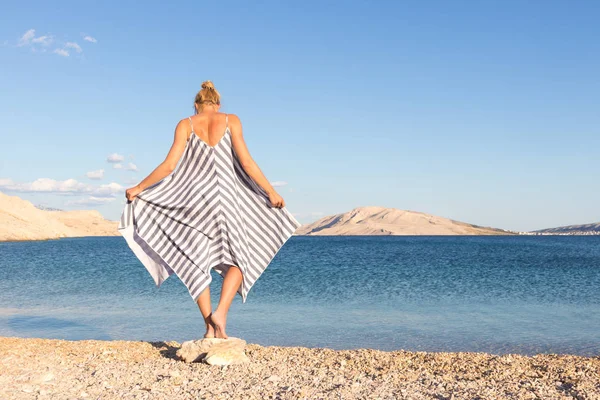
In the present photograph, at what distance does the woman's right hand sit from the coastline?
1.68 metres

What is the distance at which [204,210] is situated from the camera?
5.82 meters

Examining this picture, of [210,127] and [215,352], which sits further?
[210,127]

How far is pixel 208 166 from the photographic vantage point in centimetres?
592

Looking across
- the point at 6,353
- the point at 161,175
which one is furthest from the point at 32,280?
the point at 161,175

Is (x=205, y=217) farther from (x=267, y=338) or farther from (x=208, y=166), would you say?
(x=267, y=338)

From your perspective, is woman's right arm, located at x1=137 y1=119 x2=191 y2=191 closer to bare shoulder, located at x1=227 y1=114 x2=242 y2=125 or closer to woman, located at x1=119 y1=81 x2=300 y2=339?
woman, located at x1=119 y1=81 x2=300 y2=339

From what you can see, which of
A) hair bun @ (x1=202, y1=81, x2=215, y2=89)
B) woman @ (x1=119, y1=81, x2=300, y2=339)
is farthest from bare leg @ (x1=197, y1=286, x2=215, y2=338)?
hair bun @ (x1=202, y1=81, x2=215, y2=89)

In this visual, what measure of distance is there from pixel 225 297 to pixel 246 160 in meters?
1.46

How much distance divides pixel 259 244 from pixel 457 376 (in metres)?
2.42

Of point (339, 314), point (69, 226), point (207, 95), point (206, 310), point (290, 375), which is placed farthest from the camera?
point (69, 226)

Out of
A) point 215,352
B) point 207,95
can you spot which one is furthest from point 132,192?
point 215,352

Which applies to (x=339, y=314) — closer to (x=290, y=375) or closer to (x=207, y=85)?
(x=290, y=375)

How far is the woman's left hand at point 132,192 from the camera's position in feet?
18.8

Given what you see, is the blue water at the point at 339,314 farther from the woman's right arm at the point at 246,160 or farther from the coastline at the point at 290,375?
the woman's right arm at the point at 246,160
